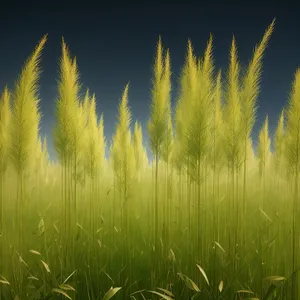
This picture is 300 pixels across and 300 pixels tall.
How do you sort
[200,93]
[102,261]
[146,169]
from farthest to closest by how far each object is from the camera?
1. [146,169]
2. [102,261]
3. [200,93]

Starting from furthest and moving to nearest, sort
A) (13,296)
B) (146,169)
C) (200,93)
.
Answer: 1. (146,169)
2. (13,296)
3. (200,93)

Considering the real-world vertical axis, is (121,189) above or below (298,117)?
below

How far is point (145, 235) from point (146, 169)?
16.6 feet

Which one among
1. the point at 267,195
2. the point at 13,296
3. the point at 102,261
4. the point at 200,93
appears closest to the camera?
the point at 200,93

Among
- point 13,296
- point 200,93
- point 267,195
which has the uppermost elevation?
point 200,93

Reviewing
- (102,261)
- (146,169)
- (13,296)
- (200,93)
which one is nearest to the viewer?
(200,93)

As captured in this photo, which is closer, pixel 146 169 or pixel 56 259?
pixel 56 259

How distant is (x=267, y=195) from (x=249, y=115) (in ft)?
10.6

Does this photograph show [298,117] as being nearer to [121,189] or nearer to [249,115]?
[249,115]

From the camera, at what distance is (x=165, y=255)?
3.08 m

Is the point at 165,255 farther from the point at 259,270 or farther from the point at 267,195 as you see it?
the point at 267,195

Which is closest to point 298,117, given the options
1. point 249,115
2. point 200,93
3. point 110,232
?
point 249,115

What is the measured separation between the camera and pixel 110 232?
404 centimetres

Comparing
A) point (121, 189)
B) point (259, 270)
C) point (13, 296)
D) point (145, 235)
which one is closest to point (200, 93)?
point (121, 189)
